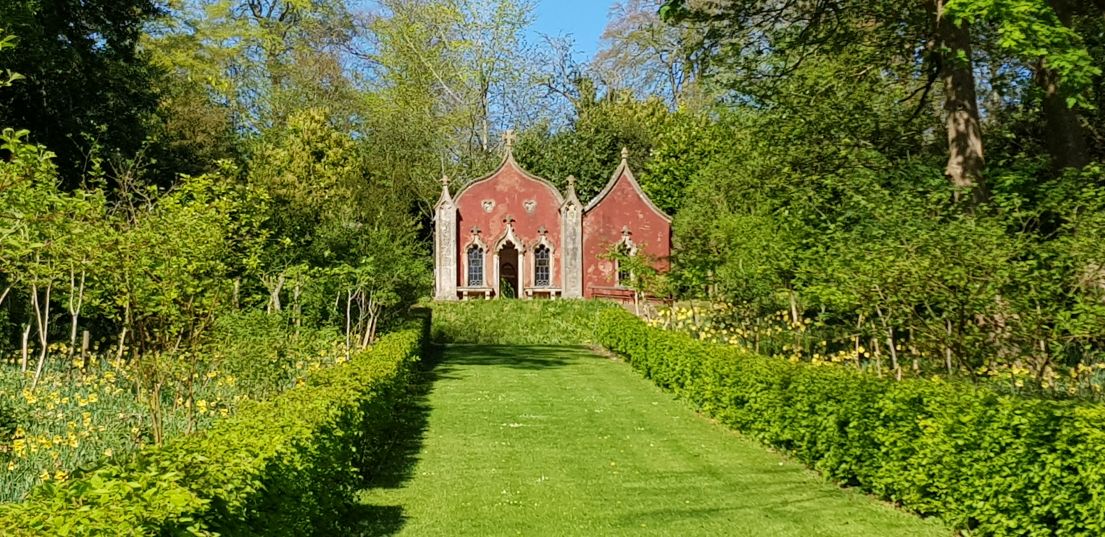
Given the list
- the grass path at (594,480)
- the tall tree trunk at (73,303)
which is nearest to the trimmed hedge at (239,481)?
the grass path at (594,480)

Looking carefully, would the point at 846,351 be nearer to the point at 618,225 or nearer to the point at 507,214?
the point at 618,225

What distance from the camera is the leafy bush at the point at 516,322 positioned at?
30.3 m

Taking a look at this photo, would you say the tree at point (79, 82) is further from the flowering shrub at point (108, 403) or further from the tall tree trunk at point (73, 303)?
the flowering shrub at point (108, 403)

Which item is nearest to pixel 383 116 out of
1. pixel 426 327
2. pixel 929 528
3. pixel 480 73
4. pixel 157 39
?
pixel 480 73

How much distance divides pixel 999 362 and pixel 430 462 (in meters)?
7.09

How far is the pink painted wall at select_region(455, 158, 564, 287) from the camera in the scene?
3819cm

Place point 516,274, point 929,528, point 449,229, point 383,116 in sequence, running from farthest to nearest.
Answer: point 383,116 → point 516,274 → point 449,229 → point 929,528

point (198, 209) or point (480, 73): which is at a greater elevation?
point (480, 73)

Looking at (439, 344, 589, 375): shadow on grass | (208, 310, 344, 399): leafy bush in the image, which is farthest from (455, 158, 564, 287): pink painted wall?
(208, 310, 344, 399): leafy bush

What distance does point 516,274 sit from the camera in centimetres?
4072

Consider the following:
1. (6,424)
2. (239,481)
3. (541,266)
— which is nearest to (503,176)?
(541,266)

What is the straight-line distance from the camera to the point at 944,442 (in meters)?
8.55

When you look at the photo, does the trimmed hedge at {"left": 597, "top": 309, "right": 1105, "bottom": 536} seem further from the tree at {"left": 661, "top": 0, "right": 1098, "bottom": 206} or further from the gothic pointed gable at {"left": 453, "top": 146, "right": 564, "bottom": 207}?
the gothic pointed gable at {"left": 453, "top": 146, "right": 564, "bottom": 207}

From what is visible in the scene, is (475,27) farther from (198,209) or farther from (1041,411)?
(1041,411)
